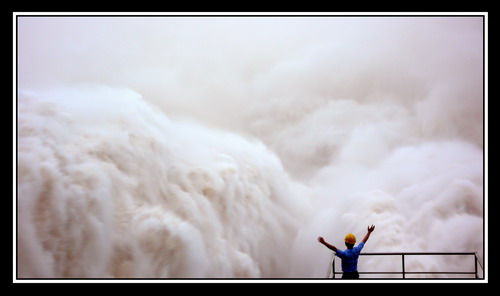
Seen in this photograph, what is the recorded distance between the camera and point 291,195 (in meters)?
9.77

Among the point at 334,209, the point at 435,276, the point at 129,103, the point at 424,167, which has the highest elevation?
the point at 129,103

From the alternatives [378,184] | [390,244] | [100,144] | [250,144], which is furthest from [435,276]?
[100,144]

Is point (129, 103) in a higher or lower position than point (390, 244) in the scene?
higher

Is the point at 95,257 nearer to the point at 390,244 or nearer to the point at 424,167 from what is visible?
the point at 390,244

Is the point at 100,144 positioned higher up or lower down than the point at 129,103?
lower down

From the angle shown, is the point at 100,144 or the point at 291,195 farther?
the point at 291,195

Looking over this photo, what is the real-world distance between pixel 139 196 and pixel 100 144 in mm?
1154

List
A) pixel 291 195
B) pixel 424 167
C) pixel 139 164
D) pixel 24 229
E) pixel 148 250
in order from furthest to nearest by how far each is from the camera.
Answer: pixel 291 195 → pixel 424 167 → pixel 139 164 → pixel 148 250 → pixel 24 229

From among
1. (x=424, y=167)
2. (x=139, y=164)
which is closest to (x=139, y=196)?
(x=139, y=164)

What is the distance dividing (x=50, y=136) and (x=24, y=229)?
5.28ft

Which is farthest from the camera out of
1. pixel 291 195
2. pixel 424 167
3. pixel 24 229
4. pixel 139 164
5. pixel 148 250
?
pixel 291 195

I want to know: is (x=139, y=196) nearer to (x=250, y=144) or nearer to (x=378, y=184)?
(x=250, y=144)

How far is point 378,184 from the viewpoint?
9.34m

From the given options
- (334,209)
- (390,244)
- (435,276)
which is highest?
(334,209)
